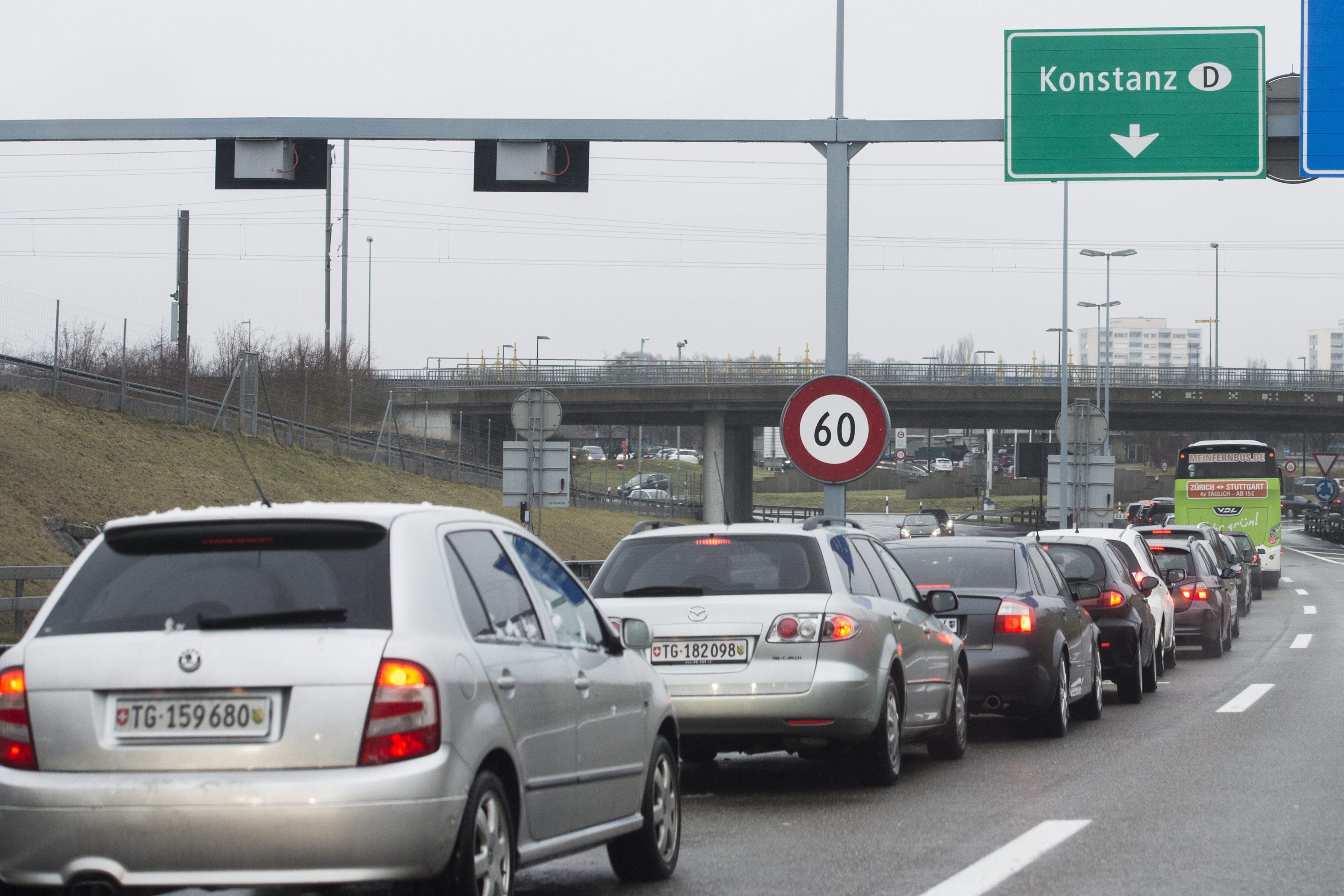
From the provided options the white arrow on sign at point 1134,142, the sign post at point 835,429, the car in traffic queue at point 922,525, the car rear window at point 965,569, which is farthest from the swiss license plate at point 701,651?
the car in traffic queue at point 922,525

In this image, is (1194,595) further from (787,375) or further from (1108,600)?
(787,375)

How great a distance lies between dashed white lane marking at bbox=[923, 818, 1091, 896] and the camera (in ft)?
22.3

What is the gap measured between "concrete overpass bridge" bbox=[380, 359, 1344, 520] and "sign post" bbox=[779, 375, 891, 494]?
173 ft

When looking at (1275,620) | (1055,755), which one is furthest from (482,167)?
(1275,620)

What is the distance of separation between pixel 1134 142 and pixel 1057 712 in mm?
5972

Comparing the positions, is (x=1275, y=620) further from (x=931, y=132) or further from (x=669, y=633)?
(x=669, y=633)

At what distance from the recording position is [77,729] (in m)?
5.28

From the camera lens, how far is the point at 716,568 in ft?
32.3

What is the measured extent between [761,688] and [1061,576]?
17.6 ft

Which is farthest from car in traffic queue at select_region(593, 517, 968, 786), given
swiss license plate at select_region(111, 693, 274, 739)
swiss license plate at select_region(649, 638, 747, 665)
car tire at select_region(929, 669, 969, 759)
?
swiss license plate at select_region(111, 693, 274, 739)

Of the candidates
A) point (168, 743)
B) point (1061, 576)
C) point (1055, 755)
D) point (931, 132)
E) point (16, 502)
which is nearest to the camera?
point (168, 743)

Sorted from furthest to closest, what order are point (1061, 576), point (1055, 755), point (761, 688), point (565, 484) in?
point (565, 484)
point (1061, 576)
point (1055, 755)
point (761, 688)

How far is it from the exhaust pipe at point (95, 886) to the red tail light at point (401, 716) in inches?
31.8

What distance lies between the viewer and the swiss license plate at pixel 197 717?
206 inches
